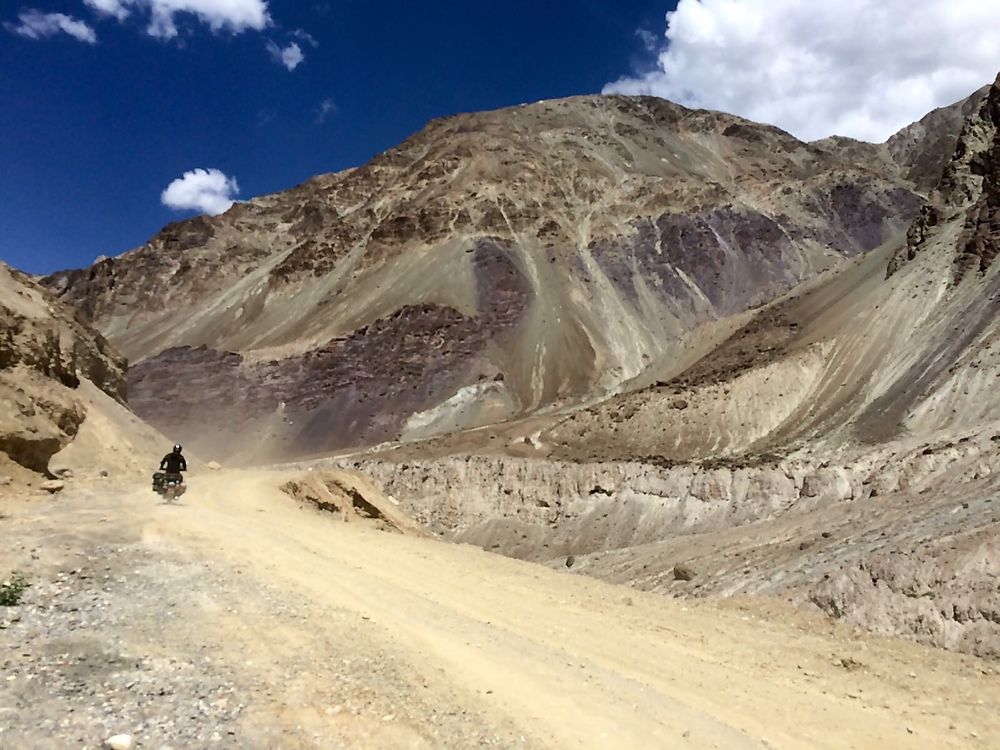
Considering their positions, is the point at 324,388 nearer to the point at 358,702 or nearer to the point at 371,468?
the point at 371,468

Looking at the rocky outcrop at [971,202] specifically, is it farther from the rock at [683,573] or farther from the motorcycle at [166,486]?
the motorcycle at [166,486]

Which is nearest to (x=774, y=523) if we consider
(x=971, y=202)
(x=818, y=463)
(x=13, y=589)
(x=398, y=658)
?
(x=818, y=463)

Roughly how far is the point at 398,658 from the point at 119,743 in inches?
105

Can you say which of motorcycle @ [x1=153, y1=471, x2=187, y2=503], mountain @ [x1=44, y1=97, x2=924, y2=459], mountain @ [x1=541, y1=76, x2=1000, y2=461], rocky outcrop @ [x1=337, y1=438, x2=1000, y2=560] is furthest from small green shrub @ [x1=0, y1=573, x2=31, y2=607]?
mountain @ [x1=44, y1=97, x2=924, y2=459]

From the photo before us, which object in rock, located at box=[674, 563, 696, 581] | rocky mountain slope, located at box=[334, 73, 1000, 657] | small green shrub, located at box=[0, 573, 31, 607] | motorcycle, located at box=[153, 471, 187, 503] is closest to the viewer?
small green shrub, located at box=[0, 573, 31, 607]

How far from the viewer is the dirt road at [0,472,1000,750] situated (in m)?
5.01

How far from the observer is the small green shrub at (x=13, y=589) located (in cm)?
613

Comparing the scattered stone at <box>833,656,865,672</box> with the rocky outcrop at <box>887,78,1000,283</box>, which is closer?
the scattered stone at <box>833,656,865,672</box>

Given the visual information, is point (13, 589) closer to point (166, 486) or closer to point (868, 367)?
point (166, 486)

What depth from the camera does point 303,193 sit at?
125500mm

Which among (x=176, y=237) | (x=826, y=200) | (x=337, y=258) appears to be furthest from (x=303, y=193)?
(x=826, y=200)

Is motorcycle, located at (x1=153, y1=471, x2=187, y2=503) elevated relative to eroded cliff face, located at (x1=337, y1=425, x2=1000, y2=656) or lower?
elevated

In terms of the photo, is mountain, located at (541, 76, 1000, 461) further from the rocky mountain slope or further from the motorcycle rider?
the motorcycle rider

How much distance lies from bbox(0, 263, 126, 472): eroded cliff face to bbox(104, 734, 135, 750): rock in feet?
31.3
